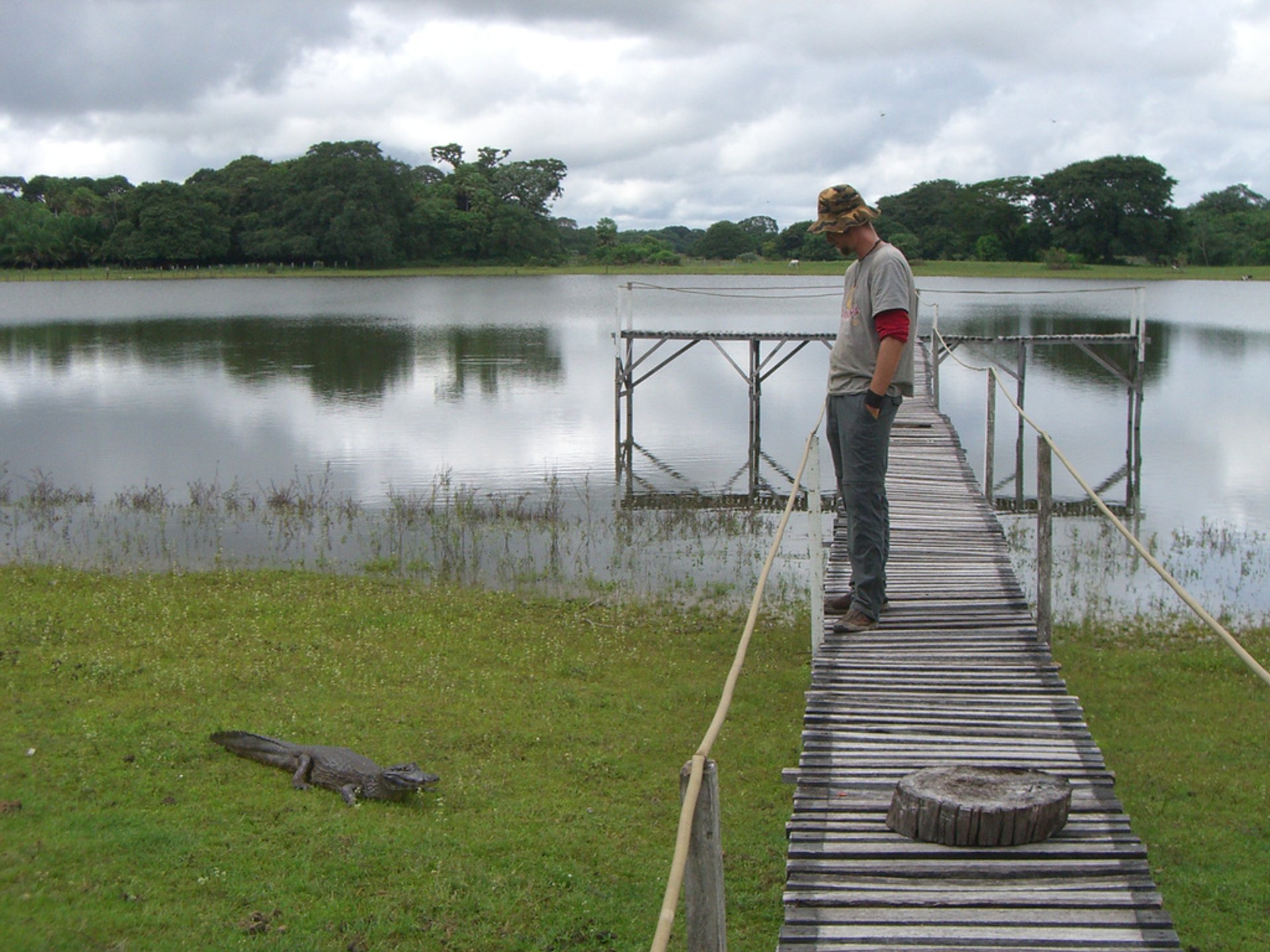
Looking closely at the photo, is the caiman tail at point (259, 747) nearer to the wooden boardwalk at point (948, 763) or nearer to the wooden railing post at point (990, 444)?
the wooden boardwalk at point (948, 763)

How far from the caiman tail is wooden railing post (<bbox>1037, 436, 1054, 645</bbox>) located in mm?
3790

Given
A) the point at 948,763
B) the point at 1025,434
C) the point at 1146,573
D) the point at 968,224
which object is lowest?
the point at 1146,573

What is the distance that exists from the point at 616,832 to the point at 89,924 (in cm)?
210

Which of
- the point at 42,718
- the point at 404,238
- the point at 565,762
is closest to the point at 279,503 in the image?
the point at 42,718

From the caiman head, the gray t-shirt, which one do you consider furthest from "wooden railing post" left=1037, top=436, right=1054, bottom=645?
the caiman head

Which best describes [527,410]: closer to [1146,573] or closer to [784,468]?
[784,468]

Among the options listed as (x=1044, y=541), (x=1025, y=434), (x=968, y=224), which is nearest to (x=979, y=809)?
(x=1044, y=541)

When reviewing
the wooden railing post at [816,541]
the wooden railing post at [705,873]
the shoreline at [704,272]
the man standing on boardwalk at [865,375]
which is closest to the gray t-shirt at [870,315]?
the man standing on boardwalk at [865,375]

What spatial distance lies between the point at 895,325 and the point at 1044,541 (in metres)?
2.11

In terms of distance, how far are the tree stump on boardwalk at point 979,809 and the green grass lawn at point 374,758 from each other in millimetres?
932

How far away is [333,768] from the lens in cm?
536

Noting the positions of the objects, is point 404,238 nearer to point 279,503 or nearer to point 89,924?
point 279,503

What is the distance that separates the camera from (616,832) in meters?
5.06

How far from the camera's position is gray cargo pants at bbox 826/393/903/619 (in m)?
5.25
